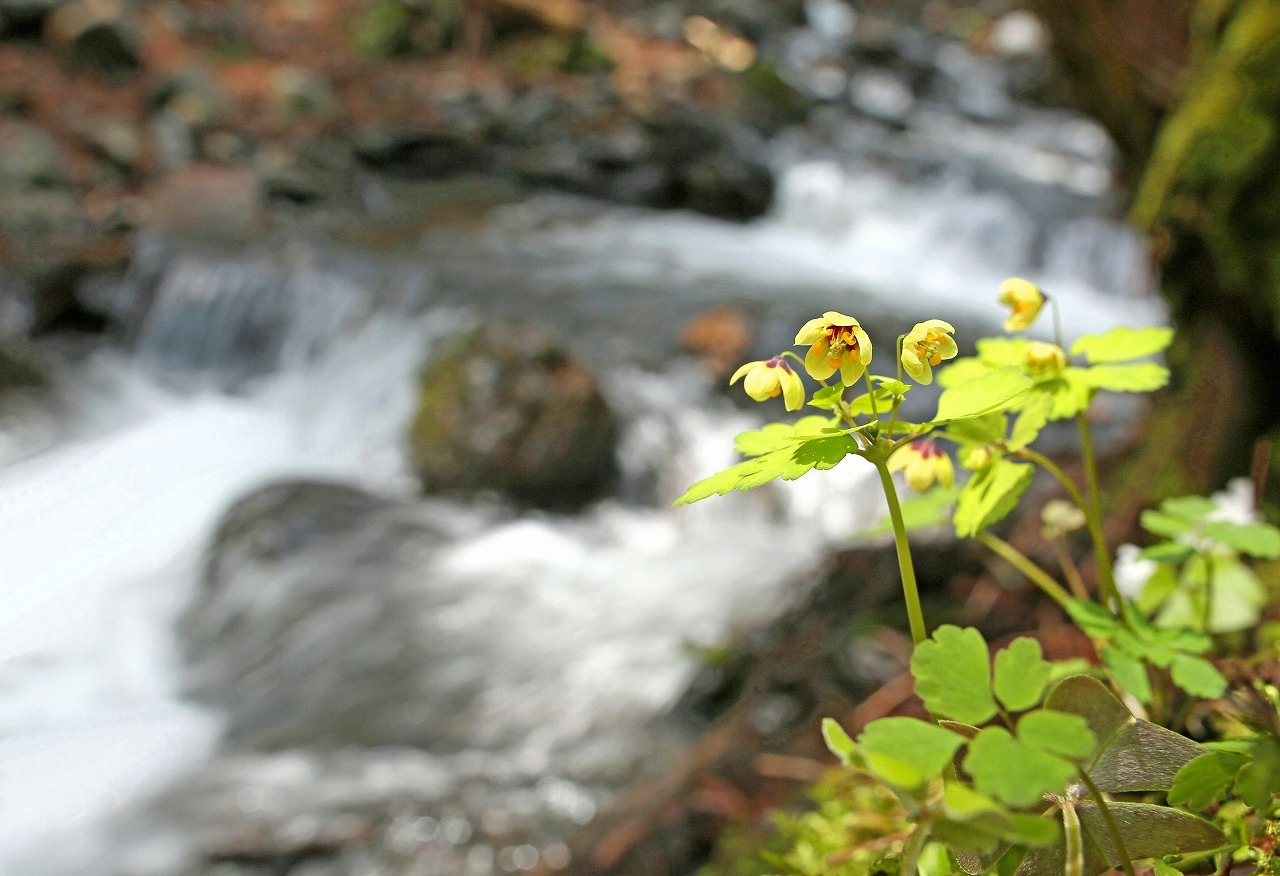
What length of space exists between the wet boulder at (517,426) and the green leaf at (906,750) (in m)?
4.91

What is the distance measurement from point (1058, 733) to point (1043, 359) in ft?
1.50

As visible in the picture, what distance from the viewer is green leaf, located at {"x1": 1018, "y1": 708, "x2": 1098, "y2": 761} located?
55 cm

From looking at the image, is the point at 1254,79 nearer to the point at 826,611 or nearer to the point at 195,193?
the point at 826,611

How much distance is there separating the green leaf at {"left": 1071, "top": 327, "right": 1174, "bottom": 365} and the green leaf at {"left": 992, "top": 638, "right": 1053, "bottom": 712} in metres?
0.42

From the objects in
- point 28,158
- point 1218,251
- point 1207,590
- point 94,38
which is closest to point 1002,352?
point 1207,590

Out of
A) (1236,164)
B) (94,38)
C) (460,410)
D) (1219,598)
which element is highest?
(1236,164)

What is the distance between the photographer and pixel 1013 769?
547 millimetres

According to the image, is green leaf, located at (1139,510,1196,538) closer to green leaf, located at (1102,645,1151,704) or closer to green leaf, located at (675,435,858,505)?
green leaf, located at (1102,645,1151,704)

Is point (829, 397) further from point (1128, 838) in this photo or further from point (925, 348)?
point (1128, 838)

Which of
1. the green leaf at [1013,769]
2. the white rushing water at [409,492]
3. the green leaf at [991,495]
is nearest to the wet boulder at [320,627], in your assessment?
the white rushing water at [409,492]

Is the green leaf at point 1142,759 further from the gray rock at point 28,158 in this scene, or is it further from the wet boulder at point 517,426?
the gray rock at point 28,158

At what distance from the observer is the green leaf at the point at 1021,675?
0.62 m

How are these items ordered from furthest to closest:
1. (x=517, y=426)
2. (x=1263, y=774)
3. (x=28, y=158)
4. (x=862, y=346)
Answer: (x=28, y=158), (x=517, y=426), (x=862, y=346), (x=1263, y=774)

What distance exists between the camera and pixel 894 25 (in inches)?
705
